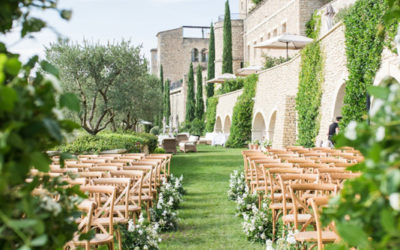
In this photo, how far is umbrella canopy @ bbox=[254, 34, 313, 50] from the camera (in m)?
18.7

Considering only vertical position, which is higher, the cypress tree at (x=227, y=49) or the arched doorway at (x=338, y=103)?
the cypress tree at (x=227, y=49)

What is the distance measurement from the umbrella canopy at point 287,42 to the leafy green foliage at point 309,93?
4.62 metres

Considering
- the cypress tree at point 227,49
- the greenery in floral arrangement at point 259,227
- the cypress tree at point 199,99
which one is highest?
the cypress tree at point 227,49

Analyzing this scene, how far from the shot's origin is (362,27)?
390 inches

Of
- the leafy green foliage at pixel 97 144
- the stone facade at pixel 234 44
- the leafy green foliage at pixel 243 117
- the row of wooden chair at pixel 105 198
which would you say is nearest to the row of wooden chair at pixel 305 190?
the row of wooden chair at pixel 105 198

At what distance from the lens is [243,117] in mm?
23188

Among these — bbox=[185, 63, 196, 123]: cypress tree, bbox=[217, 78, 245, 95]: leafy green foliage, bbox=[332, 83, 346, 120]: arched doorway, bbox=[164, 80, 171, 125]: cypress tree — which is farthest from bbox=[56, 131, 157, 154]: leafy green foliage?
bbox=[164, 80, 171, 125]: cypress tree

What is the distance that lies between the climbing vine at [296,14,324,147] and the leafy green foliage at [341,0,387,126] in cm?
236

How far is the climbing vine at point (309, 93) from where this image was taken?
42.8 feet

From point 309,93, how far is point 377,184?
13179mm

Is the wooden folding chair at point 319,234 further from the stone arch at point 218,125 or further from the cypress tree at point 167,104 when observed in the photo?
the cypress tree at point 167,104

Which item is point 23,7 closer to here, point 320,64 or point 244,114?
point 320,64

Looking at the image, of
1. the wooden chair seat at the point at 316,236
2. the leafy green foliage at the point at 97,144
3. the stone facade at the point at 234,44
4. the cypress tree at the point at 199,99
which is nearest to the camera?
the wooden chair seat at the point at 316,236

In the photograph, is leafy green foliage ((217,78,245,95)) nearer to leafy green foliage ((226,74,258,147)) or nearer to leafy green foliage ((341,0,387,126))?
leafy green foliage ((226,74,258,147))
